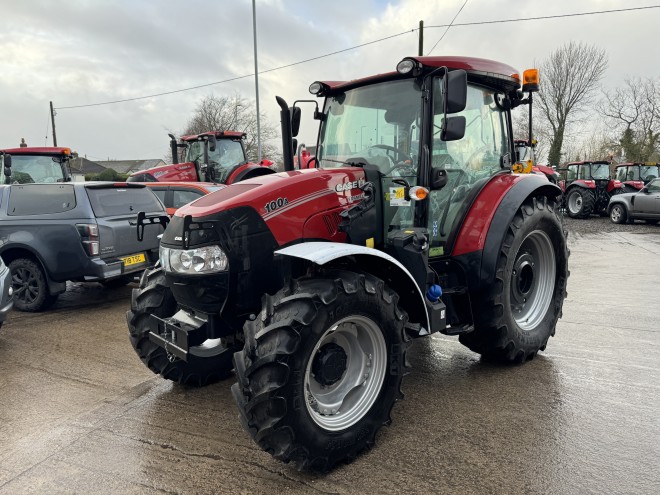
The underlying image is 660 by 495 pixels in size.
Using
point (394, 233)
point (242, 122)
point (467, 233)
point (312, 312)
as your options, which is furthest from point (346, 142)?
point (242, 122)

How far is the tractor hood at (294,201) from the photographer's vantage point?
9.74 ft

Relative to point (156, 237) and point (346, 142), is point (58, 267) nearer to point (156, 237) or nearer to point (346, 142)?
point (156, 237)

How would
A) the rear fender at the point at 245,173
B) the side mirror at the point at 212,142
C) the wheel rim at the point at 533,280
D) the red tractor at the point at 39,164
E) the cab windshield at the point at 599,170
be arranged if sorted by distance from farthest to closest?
the cab windshield at the point at 599,170 → the rear fender at the point at 245,173 → the side mirror at the point at 212,142 → the red tractor at the point at 39,164 → the wheel rim at the point at 533,280

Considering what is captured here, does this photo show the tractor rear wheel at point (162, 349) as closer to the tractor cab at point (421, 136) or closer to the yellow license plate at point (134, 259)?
the tractor cab at point (421, 136)

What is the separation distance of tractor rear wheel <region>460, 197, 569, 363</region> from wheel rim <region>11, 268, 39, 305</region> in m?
5.54

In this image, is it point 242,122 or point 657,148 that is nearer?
point 657,148

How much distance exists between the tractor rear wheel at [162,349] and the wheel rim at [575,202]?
1865 centimetres

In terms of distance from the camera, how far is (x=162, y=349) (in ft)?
11.9

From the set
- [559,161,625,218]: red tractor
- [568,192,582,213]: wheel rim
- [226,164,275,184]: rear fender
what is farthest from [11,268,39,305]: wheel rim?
[568,192,582,213]: wheel rim

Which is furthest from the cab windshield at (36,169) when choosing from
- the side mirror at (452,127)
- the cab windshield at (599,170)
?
the cab windshield at (599,170)

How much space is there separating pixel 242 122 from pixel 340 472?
1422 inches

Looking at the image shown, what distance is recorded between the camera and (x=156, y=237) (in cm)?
699

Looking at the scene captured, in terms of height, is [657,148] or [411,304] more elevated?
[657,148]

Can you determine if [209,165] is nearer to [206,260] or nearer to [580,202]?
[206,260]
